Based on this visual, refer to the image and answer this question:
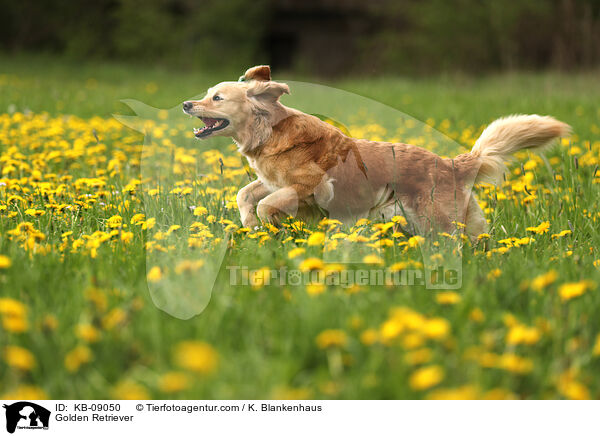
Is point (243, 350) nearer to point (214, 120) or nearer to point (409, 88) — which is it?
point (214, 120)

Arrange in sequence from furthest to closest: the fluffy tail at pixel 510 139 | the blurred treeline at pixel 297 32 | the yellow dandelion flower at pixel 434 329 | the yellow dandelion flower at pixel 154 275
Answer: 1. the blurred treeline at pixel 297 32
2. the fluffy tail at pixel 510 139
3. the yellow dandelion flower at pixel 154 275
4. the yellow dandelion flower at pixel 434 329

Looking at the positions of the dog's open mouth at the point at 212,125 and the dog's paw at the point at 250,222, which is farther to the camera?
the dog's paw at the point at 250,222

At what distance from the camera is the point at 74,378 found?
5.60 ft

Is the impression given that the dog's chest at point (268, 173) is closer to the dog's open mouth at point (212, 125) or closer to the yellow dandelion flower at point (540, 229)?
the dog's open mouth at point (212, 125)

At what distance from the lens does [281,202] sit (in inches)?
125

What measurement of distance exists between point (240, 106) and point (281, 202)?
56cm

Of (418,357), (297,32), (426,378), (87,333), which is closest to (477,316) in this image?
(418,357)

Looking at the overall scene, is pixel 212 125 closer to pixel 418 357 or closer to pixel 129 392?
pixel 129 392

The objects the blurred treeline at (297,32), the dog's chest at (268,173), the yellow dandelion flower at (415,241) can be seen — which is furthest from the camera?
the blurred treeline at (297,32)

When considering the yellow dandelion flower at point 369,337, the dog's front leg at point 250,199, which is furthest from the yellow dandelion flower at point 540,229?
the yellow dandelion flower at point 369,337

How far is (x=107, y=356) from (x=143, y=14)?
20.9 m

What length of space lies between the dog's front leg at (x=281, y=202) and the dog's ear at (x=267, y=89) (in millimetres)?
512

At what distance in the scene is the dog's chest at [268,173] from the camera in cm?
329

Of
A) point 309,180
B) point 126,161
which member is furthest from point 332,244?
point 126,161
